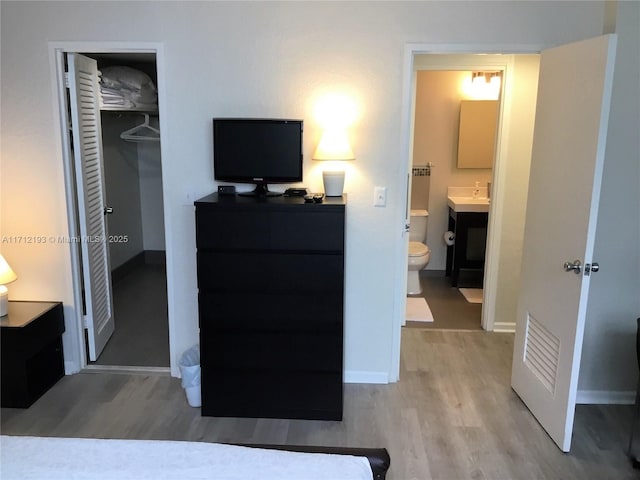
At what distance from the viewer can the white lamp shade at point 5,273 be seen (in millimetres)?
2904

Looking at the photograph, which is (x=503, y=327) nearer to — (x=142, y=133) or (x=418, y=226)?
(x=418, y=226)

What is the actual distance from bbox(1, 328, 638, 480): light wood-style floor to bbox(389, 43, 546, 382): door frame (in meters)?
0.37

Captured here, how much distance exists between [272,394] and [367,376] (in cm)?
68

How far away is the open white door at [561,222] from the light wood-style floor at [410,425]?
173 millimetres

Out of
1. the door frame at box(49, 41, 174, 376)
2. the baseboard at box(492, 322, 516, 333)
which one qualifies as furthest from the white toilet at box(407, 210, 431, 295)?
the door frame at box(49, 41, 174, 376)

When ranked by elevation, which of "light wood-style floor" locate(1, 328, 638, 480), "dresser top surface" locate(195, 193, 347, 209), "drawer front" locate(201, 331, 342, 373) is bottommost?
"light wood-style floor" locate(1, 328, 638, 480)

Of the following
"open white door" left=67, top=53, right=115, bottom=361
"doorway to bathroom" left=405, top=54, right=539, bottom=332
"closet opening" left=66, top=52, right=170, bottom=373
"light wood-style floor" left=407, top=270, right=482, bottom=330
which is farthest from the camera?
"light wood-style floor" left=407, top=270, right=482, bottom=330

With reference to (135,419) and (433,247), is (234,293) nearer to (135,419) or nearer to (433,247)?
(135,419)

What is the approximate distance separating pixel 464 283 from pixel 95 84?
3645 millimetres

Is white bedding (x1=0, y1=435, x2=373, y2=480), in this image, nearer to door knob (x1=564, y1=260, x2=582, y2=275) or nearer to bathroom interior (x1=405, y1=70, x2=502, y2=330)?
door knob (x1=564, y1=260, x2=582, y2=275)

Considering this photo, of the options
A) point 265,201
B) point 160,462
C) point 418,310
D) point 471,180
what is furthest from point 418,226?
point 160,462

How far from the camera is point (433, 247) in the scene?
5348mm

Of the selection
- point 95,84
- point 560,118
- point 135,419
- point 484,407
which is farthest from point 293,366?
point 95,84

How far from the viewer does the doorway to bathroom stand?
3643mm
